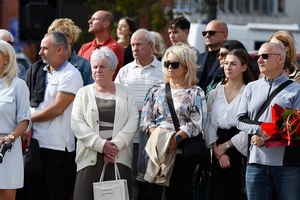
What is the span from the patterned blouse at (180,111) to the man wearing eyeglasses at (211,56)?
0.77m

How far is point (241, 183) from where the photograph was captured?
8.32 m

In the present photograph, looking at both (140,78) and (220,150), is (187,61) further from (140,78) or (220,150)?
(220,150)

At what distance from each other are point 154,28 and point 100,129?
1096 cm

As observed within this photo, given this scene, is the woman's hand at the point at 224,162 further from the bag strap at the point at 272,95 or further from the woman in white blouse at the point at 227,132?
the bag strap at the point at 272,95

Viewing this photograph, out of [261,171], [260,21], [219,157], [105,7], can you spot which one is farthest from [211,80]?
[260,21]

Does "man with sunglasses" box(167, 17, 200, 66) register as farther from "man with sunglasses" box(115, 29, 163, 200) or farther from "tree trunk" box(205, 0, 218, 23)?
"tree trunk" box(205, 0, 218, 23)

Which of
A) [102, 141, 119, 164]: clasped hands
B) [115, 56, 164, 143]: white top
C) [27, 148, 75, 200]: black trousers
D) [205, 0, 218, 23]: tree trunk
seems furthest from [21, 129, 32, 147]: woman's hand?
[205, 0, 218, 23]: tree trunk

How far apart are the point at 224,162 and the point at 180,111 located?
68 cm

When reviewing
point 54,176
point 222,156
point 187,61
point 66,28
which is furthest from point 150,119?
point 66,28

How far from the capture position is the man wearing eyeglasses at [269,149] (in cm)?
757

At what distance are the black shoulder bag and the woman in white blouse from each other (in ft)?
0.46

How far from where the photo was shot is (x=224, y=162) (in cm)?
823

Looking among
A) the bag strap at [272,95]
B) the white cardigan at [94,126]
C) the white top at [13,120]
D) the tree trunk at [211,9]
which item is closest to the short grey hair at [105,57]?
the white cardigan at [94,126]

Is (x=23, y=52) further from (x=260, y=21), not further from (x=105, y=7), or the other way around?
(x=260, y=21)
